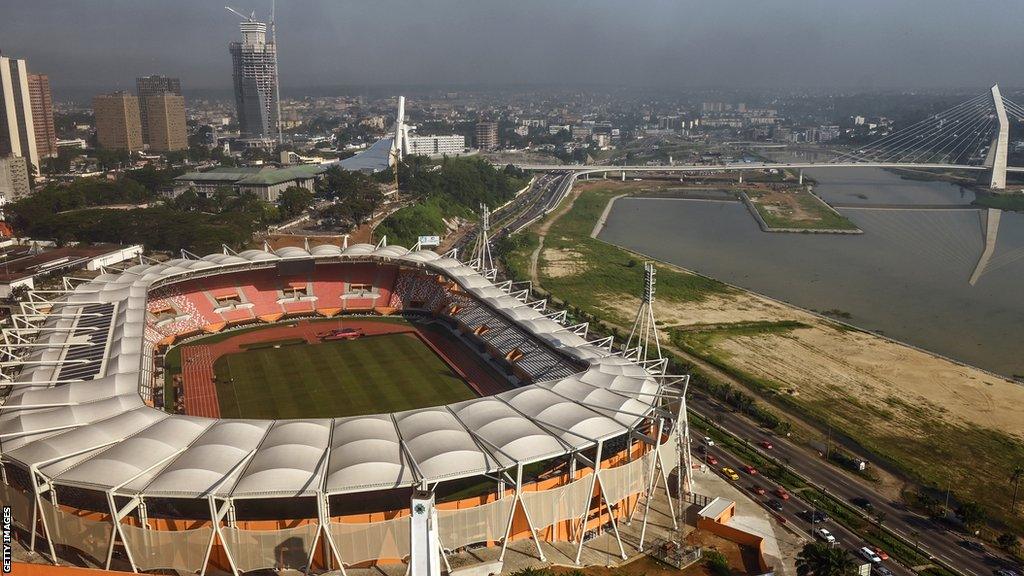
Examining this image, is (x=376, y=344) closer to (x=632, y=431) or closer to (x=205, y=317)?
(x=205, y=317)

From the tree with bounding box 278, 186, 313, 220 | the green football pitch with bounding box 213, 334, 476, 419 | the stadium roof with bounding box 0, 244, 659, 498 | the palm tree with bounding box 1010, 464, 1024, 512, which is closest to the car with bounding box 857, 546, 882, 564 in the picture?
the palm tree with bounding box 1010, 464, 1024, 512

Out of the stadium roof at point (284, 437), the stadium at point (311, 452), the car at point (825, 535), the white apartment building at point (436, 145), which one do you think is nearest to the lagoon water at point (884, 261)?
the stadium at point (311, 452)

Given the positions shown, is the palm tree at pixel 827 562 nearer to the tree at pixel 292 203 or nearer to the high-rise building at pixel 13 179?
the tree at pixel 292 203

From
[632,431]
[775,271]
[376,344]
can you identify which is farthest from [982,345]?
[376,344]

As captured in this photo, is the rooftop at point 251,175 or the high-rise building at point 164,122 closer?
the rooftop at point 251,175

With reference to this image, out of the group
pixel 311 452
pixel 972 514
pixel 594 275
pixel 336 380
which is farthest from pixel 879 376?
pixel 311 452

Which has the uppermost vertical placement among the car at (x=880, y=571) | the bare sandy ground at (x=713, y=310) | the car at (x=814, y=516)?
the bare sandy ground at (x=713, y=310)

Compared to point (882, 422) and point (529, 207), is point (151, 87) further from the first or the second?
point (882, 422)
